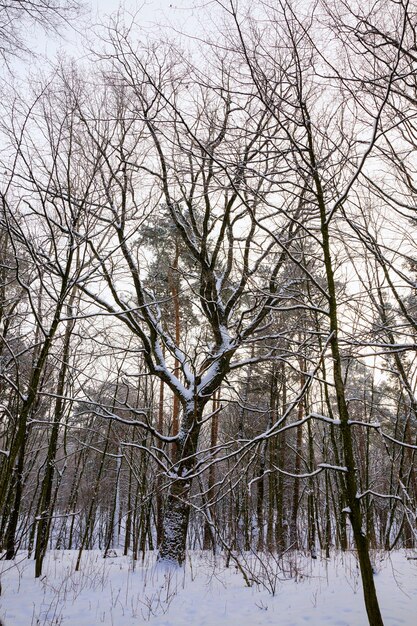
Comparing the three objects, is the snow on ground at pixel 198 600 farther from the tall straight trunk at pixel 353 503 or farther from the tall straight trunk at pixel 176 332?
the tall straight trunk at pixel 176 332

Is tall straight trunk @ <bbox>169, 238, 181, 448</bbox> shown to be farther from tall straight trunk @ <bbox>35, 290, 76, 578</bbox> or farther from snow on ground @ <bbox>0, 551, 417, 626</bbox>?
snow on ground @ <bbox>0, 551, 417, 626</bbox>

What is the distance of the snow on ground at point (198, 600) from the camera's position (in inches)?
166

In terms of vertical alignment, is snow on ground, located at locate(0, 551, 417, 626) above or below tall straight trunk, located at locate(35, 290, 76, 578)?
below

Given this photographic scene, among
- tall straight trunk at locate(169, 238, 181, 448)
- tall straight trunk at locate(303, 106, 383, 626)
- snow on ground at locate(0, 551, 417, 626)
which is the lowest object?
snow on ground at locate(0, 551, 417, 626)

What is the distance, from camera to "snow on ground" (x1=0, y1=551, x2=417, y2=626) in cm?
422

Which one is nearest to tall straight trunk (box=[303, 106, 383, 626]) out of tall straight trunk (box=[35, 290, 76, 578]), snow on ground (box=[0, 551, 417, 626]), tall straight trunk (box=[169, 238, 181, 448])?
snow on ground (box=[0, 551, 417, 626])

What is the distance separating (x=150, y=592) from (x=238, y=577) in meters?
2.00

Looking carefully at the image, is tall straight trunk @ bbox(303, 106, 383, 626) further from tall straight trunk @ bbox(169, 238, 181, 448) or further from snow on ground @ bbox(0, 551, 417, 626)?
tall straight trunk @ bbox(169, 238, 181, 448)

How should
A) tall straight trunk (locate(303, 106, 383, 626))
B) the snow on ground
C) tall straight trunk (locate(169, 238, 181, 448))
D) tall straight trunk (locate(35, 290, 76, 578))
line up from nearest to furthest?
tall straight trunk (locate(303, 106, 383, 626)), the snow on ground, tall straight trunk (locate(35, 290, 76, 578)), tall straight trunk (locate(169, 238, 181, 448))

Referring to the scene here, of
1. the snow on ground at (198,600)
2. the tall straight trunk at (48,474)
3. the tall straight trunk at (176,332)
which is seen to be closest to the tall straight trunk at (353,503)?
the snow on ground at (198,600)

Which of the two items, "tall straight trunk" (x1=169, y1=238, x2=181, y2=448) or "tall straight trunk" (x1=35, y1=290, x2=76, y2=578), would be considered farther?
"tall straight trunk" (x1=169, y1=238, x2=181, y2=448)

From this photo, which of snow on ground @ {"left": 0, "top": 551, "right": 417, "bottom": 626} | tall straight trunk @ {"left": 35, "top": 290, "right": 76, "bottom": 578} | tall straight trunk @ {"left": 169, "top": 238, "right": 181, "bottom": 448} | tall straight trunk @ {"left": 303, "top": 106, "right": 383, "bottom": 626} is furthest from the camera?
tall straight trunk @ {"left": 169, "top": 238, "right": 181, "bottom": 448}

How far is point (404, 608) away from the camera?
427 centimetres

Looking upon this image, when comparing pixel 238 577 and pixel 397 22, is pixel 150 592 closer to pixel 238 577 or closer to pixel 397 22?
pixel 238 577
